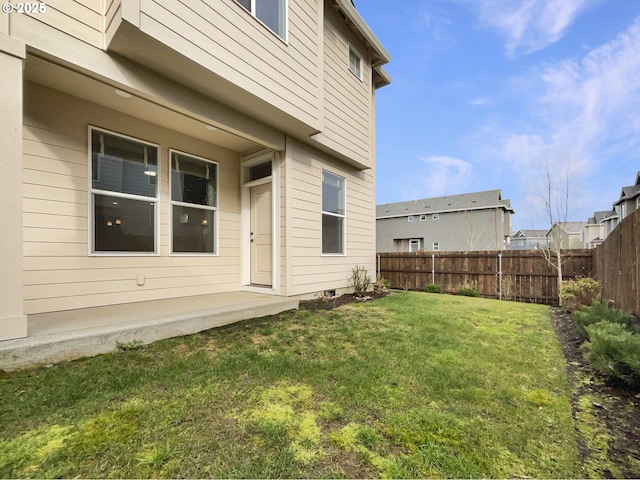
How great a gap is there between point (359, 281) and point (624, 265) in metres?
4.53

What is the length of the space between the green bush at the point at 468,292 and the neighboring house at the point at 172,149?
3917 millimetres

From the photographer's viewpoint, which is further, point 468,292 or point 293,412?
point 468,292

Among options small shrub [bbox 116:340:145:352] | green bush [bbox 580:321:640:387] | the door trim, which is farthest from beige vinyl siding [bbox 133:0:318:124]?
green bush [bbox 580:321:640:387]

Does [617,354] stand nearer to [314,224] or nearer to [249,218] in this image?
[314,224]

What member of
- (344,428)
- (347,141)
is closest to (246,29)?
(347,141)

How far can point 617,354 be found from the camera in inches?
102

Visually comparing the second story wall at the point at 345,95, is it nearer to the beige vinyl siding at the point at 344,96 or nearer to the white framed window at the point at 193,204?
the beige vinyl siding at the point at 344,96

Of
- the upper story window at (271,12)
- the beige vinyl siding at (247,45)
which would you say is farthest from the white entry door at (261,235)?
the upper story window at (271,12)

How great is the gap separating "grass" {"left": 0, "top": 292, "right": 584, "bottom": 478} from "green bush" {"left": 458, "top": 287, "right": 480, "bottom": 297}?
5057mm

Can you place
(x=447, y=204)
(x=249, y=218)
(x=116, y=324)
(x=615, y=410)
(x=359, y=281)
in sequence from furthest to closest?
(x=447, y=204)
(x=359, y=281)
(x=249, y=218)
(x=116, y=324)
(x=615, y=410)

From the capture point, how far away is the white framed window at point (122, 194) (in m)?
4.05

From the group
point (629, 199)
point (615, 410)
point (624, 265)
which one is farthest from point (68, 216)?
point (629, 199)

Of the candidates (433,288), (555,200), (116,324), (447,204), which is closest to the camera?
(116,324)

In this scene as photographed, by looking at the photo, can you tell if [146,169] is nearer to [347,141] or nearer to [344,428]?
[347,141]
